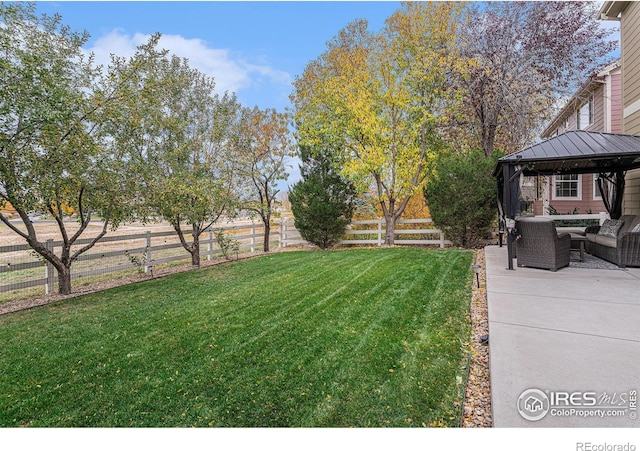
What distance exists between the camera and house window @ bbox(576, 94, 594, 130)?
1106cm

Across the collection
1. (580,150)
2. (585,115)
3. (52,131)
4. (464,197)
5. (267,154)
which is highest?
(585,115)

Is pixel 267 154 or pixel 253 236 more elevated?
pixel 267 154

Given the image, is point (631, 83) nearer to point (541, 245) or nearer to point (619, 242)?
point (619, 242)

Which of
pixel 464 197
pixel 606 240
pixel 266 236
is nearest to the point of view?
pixel 606 240

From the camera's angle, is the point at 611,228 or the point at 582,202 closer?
the point at 611,228

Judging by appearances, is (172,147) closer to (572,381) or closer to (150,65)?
(150,65)

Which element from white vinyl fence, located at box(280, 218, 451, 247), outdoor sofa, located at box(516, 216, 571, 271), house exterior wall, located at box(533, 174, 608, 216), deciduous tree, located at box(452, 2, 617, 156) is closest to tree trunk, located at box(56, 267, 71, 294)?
white vinyl fence, located at box(280, 218, 451, 247)

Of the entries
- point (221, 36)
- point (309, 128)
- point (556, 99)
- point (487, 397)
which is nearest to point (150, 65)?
point (221, 36)

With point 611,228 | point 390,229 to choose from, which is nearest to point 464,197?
point 390,229

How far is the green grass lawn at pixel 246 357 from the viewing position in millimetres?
2037

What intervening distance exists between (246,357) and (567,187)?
1482 cm

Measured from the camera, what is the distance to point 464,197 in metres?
8.63

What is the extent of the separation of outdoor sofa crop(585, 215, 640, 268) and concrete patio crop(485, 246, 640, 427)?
1.18 m

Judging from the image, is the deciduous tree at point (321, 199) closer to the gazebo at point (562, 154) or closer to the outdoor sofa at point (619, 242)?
the gazebo at point (562, 154)
